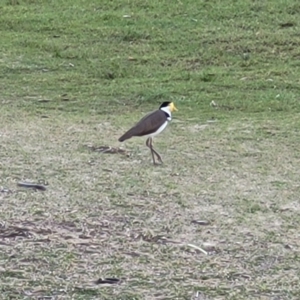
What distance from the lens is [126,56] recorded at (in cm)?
1315

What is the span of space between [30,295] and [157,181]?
8.69 ft

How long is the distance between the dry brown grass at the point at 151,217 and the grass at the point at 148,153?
0.01 meters

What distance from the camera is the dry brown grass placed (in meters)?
4.54

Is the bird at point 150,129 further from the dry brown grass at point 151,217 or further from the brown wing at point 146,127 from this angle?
the dry brown grass at point 151,217

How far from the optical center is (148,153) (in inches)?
311

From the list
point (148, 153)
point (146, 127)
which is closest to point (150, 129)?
point (146, 127)

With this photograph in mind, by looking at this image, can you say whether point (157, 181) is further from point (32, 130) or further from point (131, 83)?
point (131, 83)

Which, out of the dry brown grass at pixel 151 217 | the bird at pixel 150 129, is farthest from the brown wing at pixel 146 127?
the dry brown grass at pixel 151 217

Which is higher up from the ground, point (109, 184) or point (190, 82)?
point (109, 184)

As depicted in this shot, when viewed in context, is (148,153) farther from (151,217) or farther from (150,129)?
(151,217)

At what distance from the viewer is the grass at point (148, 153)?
4.73m

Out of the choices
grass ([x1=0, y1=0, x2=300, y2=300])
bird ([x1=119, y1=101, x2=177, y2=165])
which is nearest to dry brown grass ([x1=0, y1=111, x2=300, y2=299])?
grass ([x1=0, y1=0, x2=300, y2=300])

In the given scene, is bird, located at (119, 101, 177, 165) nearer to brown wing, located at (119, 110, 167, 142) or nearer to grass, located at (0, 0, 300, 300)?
brown wing, located at (119, 110, 167, 142)

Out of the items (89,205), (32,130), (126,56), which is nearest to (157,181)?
(89,205)
